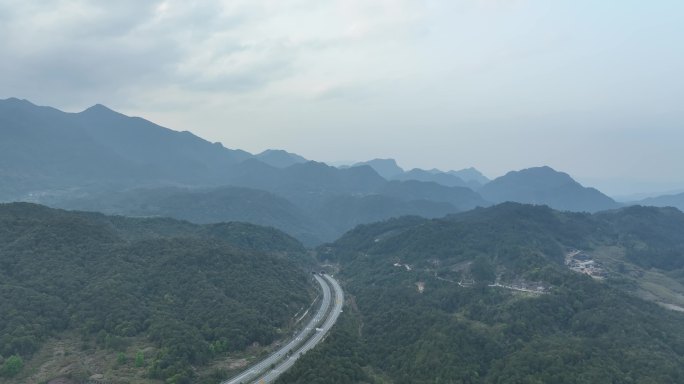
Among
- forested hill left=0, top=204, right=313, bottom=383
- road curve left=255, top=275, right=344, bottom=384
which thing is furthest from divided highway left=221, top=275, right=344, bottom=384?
forested hill left=0, top=204, right=313, bottom=383

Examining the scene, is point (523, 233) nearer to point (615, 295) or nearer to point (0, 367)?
point (615, 295)

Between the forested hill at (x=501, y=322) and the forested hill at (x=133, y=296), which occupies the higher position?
the forested hill at (x=133, y=296)

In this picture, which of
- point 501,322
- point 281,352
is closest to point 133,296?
point 281,352

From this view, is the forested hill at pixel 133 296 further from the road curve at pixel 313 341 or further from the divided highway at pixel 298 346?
the road curve at pixel 313 341

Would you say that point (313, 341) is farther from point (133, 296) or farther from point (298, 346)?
point (133, 296)

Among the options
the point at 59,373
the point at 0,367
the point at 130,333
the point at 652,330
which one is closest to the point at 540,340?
the point at 652,330

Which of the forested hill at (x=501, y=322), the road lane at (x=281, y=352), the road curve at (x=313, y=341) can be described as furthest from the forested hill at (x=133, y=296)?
the forested hill at (x=501, y=322)

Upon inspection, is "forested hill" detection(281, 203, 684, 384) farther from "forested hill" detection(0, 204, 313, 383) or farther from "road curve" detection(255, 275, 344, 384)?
"forested hill" detection(0, 204, 313, 383)

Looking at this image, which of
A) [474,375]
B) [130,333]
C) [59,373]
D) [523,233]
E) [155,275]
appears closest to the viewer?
[59,373]
